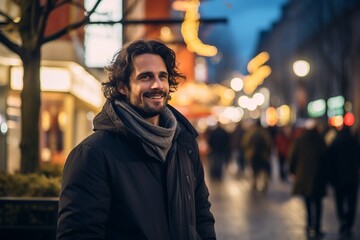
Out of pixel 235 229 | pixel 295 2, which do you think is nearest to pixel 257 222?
pixel 235 229

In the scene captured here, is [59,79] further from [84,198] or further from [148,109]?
[84,198]

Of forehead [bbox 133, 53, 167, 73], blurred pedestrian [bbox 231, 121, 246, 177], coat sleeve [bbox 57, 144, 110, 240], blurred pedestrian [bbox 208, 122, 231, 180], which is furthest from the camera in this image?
blurred pedestrian [bbox 231, 121, 246, 177]

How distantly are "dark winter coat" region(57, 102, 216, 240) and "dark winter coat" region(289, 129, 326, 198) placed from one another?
874 cm

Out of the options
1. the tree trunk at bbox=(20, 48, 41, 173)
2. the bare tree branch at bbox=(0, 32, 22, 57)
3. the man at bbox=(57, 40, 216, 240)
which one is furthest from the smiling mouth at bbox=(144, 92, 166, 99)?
the tree trunk at bbox=(20, 48, 41, 173)

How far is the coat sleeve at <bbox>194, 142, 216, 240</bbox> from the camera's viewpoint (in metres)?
3.94

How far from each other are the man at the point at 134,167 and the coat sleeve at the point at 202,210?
8 centimetres

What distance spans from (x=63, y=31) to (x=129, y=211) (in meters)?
5.41

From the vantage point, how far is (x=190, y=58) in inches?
2228

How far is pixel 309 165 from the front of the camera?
12.4 meters

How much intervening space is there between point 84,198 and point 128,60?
2.25 ft

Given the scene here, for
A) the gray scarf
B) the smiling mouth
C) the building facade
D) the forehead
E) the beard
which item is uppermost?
the building facade

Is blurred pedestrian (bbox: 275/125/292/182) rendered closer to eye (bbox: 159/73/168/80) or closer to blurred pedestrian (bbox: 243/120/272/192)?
blurred pedestrian (bbox: 243/120/272/192)

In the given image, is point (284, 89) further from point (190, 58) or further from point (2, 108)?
point (2, 108)

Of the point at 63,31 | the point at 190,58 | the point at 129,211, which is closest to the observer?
the point at 129,211
